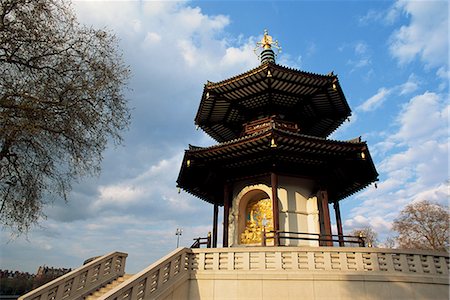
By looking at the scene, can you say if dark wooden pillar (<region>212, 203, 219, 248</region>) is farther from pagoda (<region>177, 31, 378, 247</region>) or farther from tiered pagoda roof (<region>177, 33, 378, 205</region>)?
tiered pagoda roof (<region>177, 33, 378, 205</region>)

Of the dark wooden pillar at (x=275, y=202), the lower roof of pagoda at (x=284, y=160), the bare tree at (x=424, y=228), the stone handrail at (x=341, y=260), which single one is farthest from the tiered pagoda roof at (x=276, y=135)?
the bare tree at (x=424, y=228)

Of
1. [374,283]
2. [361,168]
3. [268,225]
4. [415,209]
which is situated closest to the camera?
[374,283]

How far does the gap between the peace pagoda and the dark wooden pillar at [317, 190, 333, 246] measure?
0.22ft

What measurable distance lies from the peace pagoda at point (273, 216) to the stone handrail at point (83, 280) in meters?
0.03

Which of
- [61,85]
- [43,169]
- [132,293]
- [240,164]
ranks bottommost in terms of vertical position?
[132,293]

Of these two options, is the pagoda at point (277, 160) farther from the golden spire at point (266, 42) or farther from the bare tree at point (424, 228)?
the bare tree at point (424, 228)

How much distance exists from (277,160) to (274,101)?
3.75 m

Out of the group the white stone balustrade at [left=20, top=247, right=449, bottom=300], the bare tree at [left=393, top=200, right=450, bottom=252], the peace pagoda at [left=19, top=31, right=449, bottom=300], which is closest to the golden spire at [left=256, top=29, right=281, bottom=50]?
the peace pagoda at [left=19, top=31, right=449, bottom=300]

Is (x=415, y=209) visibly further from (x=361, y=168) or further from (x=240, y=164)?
(x=240, y=164)

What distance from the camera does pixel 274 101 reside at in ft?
57.0

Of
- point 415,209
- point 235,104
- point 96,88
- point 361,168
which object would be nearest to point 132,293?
point 96,88

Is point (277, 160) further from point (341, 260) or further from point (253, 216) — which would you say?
point (341, 260)

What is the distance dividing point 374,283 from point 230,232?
25.8 feet

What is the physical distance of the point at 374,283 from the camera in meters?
10.2
